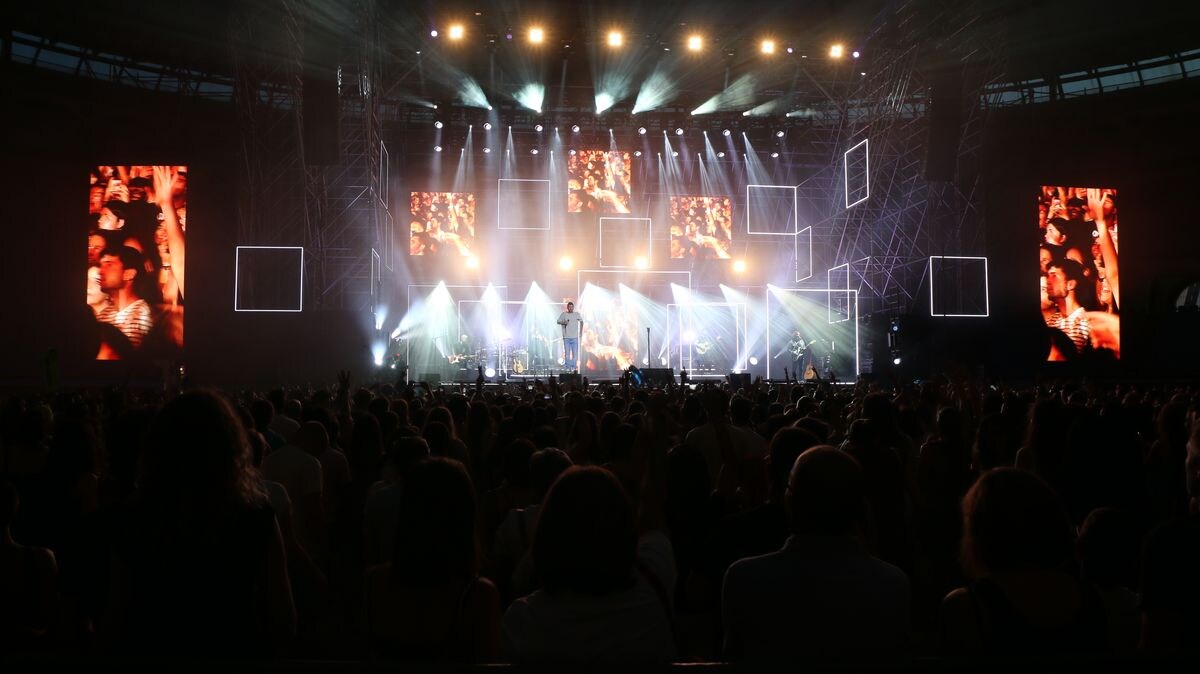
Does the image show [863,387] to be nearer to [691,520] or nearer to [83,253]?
[691,520]

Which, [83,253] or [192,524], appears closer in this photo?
[192,524]

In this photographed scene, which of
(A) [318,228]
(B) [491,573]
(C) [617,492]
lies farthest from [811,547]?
(A) [318,228]

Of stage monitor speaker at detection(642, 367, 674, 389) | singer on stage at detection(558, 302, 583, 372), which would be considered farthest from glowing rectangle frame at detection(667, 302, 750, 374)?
stage monitor speaker at detection(642, 367, 674, 389)

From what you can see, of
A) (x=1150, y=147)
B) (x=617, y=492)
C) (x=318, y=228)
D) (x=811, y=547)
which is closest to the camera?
(x=617, y=492)

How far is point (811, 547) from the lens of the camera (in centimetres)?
217

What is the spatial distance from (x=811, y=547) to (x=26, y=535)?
114 inches

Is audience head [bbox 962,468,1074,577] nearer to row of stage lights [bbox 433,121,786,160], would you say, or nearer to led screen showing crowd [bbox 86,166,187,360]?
led screen showing crowd [bbox 86,166,187,360]

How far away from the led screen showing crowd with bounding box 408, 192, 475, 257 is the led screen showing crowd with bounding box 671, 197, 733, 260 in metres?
5.89

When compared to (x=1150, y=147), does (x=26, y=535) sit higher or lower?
lower

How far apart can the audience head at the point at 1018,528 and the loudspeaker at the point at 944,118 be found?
1748cm

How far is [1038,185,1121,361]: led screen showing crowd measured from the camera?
803 inches

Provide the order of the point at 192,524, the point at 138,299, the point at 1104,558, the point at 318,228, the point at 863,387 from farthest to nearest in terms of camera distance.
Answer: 1. the point at 138,299
2. the point at 318,228
3. the point at 863,387
4. the point at 1104,558
5. the point at 192,524

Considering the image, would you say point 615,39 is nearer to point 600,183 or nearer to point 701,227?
point 600,183

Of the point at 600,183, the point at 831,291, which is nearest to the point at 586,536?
the point at 831,291
